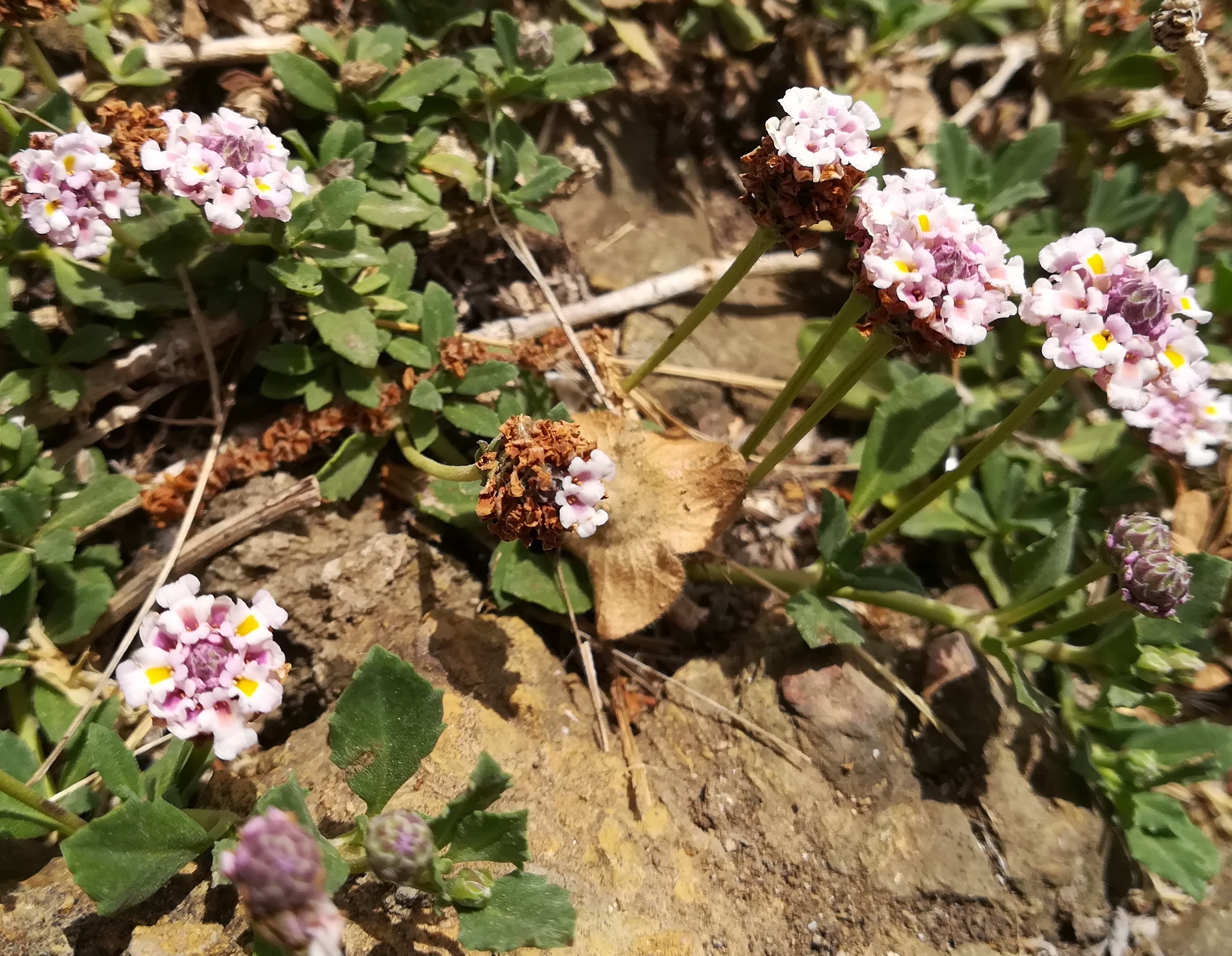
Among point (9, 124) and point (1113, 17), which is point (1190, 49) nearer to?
point (1113, 17)

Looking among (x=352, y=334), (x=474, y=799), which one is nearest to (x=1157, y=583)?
(x=474, y=799)

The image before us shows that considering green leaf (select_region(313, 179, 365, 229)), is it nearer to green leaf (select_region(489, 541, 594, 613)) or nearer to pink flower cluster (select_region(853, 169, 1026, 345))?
green leaf (select_region(489, 541, 594, 613))

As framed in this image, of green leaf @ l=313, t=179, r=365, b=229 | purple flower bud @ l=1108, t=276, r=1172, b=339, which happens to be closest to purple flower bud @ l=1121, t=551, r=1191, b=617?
purple flower bud @ l=1108, t=276, r=1172, b=339

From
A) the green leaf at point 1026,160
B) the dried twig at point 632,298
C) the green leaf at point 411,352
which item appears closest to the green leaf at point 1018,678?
the dried twig at point 632,298

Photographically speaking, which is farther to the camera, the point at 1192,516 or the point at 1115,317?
the point at 1192,516

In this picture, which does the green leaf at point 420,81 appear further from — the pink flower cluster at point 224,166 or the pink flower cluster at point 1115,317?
the pink flower cluster at point 1115,317

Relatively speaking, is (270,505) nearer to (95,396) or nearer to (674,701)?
(95,396)

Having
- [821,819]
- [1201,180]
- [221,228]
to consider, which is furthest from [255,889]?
[1201,180]
